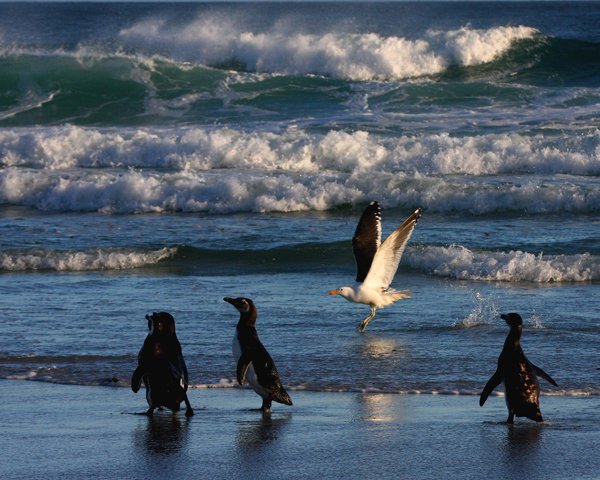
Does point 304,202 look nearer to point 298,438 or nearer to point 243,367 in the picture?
point 243,367

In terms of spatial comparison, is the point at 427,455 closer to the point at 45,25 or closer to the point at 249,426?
the point at 249,426

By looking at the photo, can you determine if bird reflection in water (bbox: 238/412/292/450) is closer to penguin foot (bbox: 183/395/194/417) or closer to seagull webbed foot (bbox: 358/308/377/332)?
penguin foot (bbox: 183/395/194/417)

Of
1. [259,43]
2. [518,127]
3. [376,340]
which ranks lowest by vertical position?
[376,340]

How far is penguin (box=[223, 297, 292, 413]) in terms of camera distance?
8805 mm

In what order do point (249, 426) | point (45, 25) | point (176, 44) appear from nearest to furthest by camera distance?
point (249, 426), point (176, 44), point (45, 25)

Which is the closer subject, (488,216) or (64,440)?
(64,440)

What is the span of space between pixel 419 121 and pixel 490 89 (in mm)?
4773

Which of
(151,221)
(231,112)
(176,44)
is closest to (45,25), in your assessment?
(176,44)

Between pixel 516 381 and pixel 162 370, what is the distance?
2275 millimetres

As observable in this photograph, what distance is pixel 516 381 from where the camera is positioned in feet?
27.8

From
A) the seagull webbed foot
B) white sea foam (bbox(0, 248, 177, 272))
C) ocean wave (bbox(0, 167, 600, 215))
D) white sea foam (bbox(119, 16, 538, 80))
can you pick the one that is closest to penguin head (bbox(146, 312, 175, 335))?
the seagull webbed foot

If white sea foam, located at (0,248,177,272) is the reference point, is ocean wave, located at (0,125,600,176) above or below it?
above

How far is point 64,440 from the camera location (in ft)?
25.4

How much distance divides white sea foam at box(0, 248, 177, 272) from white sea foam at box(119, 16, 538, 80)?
22146mm
